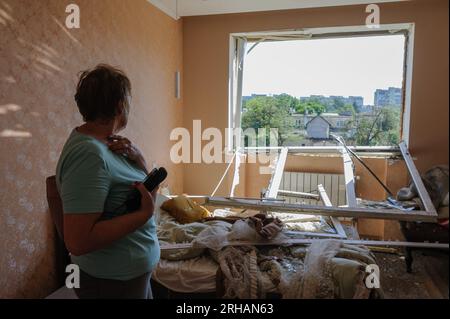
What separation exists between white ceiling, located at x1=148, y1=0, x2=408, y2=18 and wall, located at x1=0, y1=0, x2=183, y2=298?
0.68m

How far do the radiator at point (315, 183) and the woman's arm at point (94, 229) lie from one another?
251cm

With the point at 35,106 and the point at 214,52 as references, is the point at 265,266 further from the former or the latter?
the point at 214,52

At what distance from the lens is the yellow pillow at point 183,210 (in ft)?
6.90

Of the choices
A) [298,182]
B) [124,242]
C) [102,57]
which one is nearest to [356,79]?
[124,242]

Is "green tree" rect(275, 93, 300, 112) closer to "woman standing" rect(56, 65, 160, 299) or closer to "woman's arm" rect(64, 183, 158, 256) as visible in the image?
"woman standing" rect(56, 65, 160, 299)

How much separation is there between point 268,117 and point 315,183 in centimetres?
75

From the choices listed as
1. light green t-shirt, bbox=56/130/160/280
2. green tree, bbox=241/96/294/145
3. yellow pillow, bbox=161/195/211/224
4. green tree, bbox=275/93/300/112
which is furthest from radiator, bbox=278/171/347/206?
light green t-shirt, bbox=56/130/160/280

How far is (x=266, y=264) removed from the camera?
1489mm

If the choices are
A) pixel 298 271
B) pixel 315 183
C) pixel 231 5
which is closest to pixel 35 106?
pixel 298 271

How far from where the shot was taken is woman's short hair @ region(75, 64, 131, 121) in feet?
2.28

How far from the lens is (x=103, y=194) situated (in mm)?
634

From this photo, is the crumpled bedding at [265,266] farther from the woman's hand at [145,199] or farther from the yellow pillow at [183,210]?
the woman's hand at [145,199]

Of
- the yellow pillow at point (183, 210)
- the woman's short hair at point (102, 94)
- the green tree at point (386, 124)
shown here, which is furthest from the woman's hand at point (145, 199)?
the yellow pillow at point (183, 210)

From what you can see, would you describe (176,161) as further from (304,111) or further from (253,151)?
(304,111)
